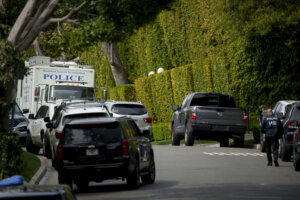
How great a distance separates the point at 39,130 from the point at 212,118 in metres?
6.68

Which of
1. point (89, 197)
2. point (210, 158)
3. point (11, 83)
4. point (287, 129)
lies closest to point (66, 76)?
point (210, 158)

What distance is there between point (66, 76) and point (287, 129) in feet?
53.6

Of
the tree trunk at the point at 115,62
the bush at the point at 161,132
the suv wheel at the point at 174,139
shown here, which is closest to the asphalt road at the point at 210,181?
the suv wheel at the point at 174,139

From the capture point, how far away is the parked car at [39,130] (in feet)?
87.9

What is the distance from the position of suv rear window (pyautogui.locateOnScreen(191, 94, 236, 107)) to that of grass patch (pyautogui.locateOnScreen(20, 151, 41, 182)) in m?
8.65

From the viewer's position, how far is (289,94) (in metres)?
33.2

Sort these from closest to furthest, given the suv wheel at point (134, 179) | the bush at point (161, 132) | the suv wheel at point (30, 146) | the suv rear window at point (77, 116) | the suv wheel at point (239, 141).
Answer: the suv wheel at point (134, 179) → the suv rear window at point (77, 116) → the suv wheel at point (30, 146) → the suv wheel at point (239, 141) → the bush at point (161, 132)

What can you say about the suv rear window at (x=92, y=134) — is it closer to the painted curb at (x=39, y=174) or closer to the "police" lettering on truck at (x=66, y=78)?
the painted curb at (x=39, y=174)

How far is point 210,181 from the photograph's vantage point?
17953mm

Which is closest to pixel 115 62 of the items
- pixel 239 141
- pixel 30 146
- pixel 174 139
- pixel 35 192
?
pixel 174 139

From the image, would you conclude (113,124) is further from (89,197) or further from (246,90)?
(246,90)

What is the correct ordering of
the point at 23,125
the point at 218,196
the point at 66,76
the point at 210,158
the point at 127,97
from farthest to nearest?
1. the point at 127,97
2. the point at 66,76
3. the point at 23,125
4. the point at 210,158
5. the point at 218,196

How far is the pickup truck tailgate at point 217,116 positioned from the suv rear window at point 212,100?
0.74 metres

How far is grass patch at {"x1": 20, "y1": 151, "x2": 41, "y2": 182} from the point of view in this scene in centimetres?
1881
